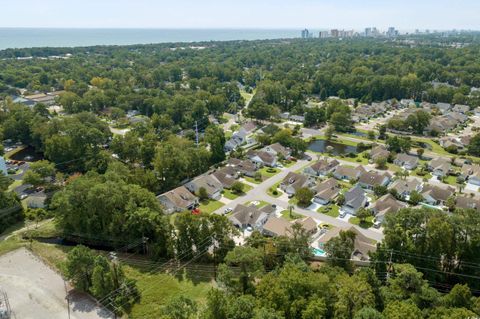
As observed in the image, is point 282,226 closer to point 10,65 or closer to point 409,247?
point 409,247

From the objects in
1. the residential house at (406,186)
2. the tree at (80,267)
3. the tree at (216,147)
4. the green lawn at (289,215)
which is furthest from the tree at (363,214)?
the tree at (80,267)

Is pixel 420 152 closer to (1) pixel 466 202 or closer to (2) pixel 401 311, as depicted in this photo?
(1) pixel 466 202

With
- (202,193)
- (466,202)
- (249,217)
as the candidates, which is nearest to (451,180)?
(466,202)

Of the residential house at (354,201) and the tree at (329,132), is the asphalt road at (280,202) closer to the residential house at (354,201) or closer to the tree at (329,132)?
the residential house at (354,201)

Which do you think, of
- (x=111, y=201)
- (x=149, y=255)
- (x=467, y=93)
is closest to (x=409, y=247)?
(x=149, y=255)

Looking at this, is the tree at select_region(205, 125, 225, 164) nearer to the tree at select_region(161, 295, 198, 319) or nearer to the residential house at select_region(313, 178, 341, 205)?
the residential house at select_region(313, 178, 341, 205)

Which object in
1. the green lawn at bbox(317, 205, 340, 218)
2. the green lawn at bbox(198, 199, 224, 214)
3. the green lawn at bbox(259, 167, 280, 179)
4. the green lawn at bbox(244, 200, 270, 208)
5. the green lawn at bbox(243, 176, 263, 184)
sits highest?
the green lawn at bbox(259, 167, 280, 179)

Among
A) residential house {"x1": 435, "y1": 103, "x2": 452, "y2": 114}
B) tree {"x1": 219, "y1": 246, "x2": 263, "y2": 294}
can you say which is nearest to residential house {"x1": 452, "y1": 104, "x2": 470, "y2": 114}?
residential house {"x1": 435, "y1": 103, "x2": 452, "y2": 114}
